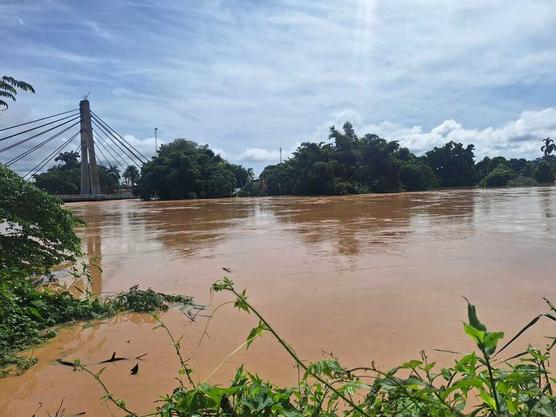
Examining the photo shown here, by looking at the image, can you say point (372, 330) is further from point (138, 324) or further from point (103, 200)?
point (103, 200)

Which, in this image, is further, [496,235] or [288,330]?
[496,235]

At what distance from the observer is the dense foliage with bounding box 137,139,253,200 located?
43.5 meters

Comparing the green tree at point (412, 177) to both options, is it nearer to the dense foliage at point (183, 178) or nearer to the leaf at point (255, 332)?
the dense foliage at point (183, 178)

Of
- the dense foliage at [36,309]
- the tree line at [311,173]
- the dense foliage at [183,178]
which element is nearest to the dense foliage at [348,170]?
the tree line at [311,173]

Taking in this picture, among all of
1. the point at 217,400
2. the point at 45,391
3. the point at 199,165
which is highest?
the point at 199,165

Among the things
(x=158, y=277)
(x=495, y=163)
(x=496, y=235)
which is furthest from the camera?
(x=495, y=163)

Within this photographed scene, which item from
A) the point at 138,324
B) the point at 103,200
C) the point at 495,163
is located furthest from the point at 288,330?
the point at 495,163

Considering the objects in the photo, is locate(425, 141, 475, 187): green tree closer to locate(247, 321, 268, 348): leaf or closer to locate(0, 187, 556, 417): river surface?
locate(0, 187, 556, 417): river surface

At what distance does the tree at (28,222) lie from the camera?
14.8ft

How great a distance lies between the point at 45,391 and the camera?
293 centimetres

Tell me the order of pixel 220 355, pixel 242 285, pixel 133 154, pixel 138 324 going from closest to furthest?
pixel 220 355
pixel 138 324
pixel 242 285
pixel 133 154

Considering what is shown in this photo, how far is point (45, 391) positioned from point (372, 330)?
2496 mm

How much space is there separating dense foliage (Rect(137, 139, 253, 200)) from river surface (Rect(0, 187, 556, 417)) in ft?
112

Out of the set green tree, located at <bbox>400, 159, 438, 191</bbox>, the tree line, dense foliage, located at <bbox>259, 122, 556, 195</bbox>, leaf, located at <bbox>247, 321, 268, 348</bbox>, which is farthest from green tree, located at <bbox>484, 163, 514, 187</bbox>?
leaf, located at <bbox>247, 321, 268, 348</bbox>
